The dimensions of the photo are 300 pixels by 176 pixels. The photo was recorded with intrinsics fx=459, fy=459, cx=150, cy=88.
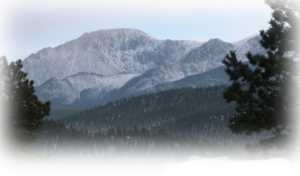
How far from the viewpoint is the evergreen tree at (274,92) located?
35906mm

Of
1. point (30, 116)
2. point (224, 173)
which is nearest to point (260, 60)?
point (224, 173)

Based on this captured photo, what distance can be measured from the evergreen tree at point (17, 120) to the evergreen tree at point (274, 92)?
22549 mm

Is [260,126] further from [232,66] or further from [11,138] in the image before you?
[11,138]

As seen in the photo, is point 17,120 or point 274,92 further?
point 17,120

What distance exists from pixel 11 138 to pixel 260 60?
2694 cm

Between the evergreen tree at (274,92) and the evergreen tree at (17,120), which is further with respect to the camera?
the evergreen tree at (17,120)

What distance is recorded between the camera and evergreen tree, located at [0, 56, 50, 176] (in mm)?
48094

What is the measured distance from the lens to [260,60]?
38.2 m

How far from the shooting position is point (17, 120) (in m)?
50.8

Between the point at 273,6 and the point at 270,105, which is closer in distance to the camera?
the point at 270,105

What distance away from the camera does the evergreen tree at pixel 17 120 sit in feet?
158

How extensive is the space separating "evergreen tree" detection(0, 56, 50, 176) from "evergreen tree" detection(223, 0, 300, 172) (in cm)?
2255

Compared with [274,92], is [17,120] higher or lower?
lower

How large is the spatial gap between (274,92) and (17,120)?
93.8 feet
